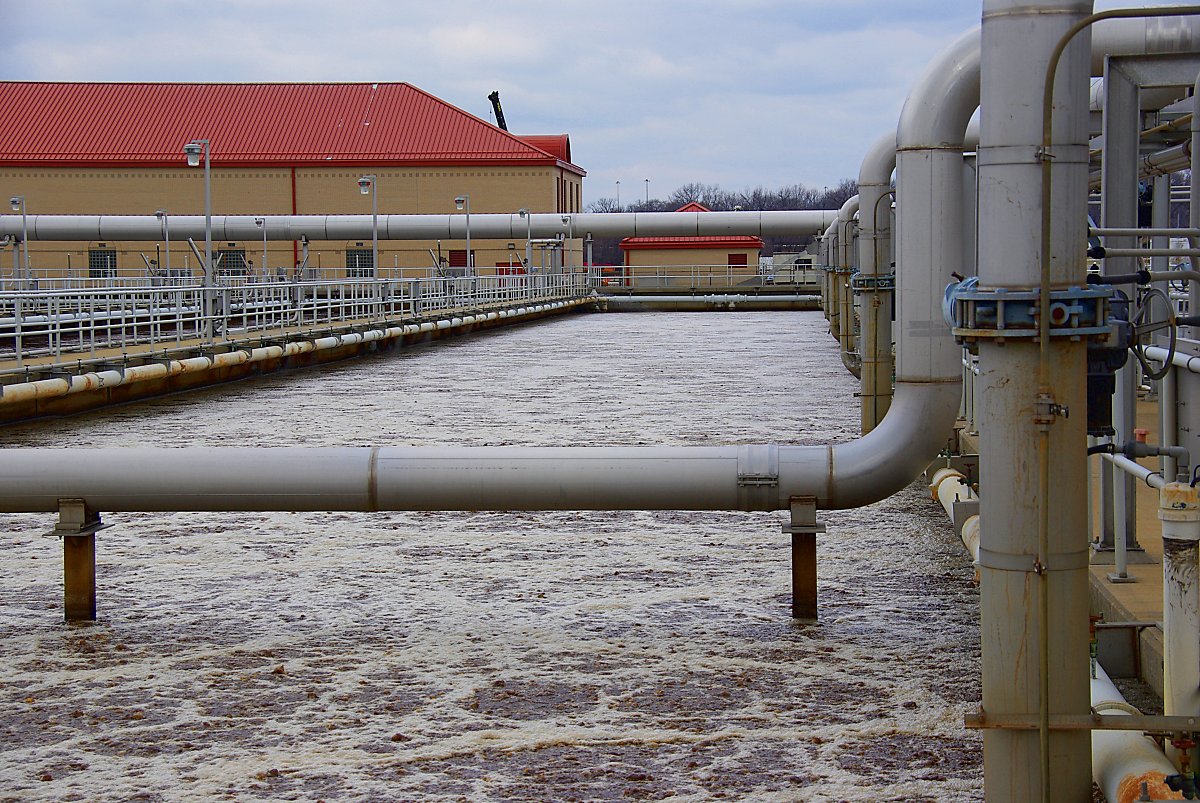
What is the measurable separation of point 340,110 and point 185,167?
6.03 m

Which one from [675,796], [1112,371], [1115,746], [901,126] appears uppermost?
[901,126]

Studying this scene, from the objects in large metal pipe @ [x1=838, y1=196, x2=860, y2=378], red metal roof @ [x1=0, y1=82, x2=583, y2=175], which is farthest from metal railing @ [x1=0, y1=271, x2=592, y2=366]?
large metal pipe @ [x1=838, y1=196, x2=860, y2=378]

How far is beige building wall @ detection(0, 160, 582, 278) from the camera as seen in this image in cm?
5344

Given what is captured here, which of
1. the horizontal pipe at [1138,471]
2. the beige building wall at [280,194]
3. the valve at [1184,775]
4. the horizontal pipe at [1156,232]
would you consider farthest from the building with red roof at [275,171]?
the valve at [1184,775]

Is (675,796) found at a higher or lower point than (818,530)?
lower

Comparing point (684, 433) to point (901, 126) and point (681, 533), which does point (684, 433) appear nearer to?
point (681, 533)

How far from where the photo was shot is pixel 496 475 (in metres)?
6.37

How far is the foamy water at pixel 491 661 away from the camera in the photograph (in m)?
4.84

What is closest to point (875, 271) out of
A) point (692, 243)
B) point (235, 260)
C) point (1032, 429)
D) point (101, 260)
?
point (1032, 429)

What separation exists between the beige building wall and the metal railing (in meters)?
4.19

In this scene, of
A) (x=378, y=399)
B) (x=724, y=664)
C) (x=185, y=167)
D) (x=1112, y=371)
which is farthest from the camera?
(x=185, y=167)

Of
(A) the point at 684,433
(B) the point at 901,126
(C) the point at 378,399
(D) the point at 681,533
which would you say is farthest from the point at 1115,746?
(C) the point at 378,399

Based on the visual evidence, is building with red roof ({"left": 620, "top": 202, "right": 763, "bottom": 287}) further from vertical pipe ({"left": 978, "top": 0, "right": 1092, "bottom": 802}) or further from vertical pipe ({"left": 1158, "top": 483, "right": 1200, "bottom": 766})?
vertical pipe ({"left": 978, "top": 0, "right": 1092, "bottom": 802})

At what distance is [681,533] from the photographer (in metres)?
9.27
